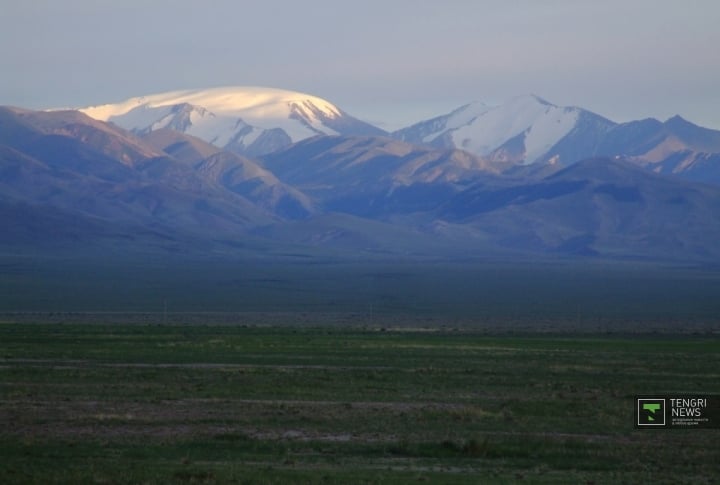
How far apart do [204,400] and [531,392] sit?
403 inches

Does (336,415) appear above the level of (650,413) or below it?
below

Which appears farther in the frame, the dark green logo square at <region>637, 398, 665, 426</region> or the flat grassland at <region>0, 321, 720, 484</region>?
the dark green logo square at <region>637, 398, 665, 426</region>

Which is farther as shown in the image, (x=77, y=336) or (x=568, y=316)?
(x=568, y=316)

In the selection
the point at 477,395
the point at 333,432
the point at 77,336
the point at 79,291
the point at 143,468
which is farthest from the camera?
the point at 79,291

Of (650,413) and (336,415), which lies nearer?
(650,413)

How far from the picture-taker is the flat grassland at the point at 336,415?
2686 centimetres

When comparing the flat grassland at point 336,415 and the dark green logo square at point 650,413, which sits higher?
the dark green logo square at point 650,413

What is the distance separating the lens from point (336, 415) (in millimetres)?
35312

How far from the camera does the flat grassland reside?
2686cm

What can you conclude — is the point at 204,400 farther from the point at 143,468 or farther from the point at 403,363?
the point at 403,363

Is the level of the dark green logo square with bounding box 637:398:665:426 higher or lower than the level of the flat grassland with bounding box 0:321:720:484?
higher

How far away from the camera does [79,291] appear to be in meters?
138

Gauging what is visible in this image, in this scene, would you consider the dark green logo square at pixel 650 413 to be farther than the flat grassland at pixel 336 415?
Yes

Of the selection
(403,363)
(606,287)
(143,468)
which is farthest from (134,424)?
(606,287)
